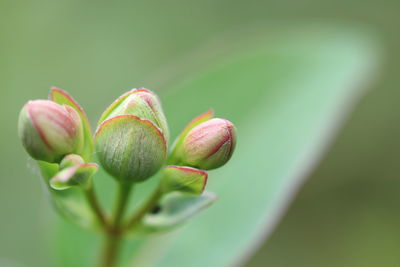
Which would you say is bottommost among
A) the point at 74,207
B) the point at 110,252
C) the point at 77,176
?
the point at 110,252

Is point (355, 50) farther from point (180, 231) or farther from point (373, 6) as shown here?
point (373, 6)

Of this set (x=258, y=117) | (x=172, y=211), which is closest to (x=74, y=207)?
(x=172, y=211)

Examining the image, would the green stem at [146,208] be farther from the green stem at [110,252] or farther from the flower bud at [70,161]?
the flower bud at [70,161]

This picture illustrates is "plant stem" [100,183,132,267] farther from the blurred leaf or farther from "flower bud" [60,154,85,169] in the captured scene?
the blurred leaf

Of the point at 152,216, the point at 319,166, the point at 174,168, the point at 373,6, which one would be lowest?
the point at 319,166

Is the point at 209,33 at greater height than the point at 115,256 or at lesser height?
greater

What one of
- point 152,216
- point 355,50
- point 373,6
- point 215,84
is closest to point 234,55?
point 215,84

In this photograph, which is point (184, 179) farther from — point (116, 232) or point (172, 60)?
point (172, 60)
